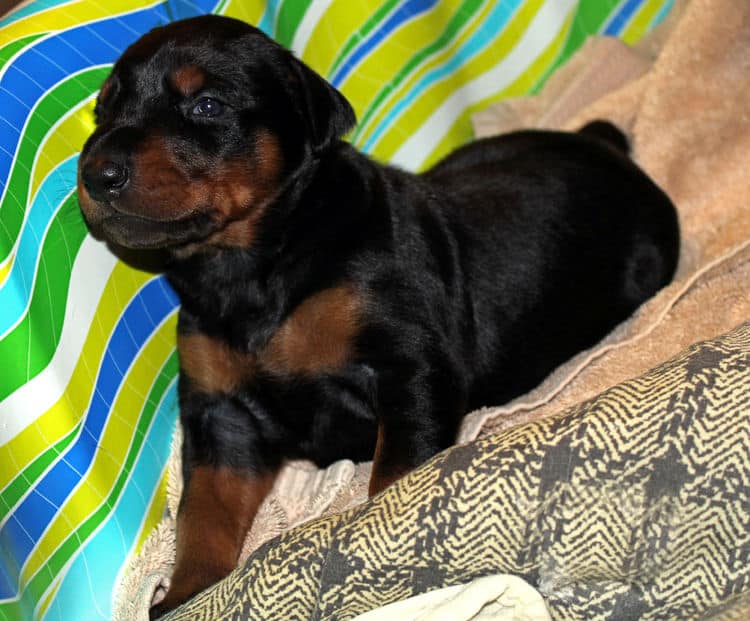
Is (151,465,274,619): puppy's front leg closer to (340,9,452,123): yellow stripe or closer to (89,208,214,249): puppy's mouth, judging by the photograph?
(89,208,214,249): puppy's mouth

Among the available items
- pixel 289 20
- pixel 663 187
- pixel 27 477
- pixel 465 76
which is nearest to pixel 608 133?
pixel 663 187

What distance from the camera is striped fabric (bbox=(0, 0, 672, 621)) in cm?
259

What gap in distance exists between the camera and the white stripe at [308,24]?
363 centimetres

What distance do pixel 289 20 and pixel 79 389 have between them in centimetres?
148

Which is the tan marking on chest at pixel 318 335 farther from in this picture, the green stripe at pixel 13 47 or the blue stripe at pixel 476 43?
the blue stripe at pixel 476 43

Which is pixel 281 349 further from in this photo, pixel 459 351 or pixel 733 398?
pixel 733 398

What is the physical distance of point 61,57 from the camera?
2.88 m

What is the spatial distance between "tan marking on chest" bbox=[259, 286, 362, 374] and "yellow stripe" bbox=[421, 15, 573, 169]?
1639 millimetres

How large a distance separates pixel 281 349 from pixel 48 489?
66cm

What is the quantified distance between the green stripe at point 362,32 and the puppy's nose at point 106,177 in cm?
140

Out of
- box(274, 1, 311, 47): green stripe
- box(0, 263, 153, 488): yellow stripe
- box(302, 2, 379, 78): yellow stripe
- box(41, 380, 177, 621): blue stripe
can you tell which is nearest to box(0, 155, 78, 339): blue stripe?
box(0, 263, 153, 488): yellow stripe

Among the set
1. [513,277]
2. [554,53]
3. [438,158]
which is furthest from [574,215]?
[554,53]

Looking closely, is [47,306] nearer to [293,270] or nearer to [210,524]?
[293,270]

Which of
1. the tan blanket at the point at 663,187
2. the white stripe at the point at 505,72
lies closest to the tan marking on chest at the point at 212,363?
the tan blanket at the point at 663,187
